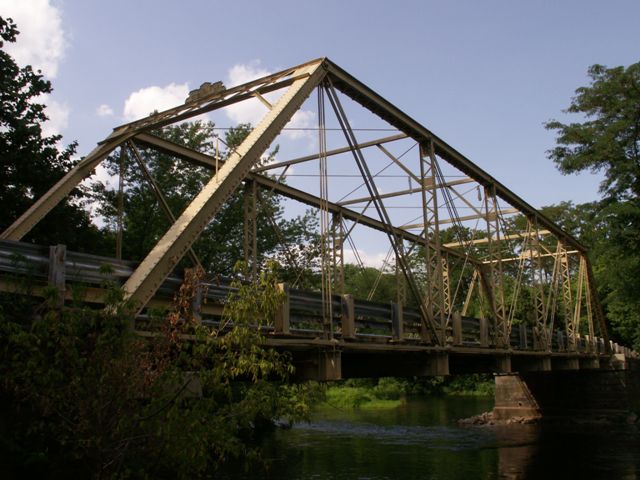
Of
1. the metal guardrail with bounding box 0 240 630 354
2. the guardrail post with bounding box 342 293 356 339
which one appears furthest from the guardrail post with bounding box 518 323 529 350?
the guardrail post with bounding box 342 293 356 339

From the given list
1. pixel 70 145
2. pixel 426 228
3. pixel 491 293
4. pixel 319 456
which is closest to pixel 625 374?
pixel 491 293

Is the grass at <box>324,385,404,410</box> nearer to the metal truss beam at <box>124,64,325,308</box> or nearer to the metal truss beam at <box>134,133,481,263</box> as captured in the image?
the metal truss beam at <box>134,133,481,263</box>

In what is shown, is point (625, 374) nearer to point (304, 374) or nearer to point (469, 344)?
point (469, 344)

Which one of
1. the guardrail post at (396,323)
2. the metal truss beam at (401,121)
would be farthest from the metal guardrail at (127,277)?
the metal truss beam at (401,121)

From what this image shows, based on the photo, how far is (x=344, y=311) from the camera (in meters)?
13.1

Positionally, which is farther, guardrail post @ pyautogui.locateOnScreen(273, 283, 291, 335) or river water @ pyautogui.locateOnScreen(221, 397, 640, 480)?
river water @ pyautogui.locateOnScreen(221, 397, 640, 480)

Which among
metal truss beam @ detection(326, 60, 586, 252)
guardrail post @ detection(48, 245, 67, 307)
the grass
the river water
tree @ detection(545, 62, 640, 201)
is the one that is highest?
tree @ detection(545, 62, 640, 201)

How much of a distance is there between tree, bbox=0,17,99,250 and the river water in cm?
847

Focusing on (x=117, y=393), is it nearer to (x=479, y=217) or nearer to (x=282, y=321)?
(x=282, y=321)

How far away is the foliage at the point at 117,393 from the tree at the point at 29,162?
1070 centimetres

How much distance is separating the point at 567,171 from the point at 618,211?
14.7 feet

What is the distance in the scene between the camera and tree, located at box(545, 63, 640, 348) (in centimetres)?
3123

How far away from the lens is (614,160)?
32062 millimetres

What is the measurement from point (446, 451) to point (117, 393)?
1954 centimetres
